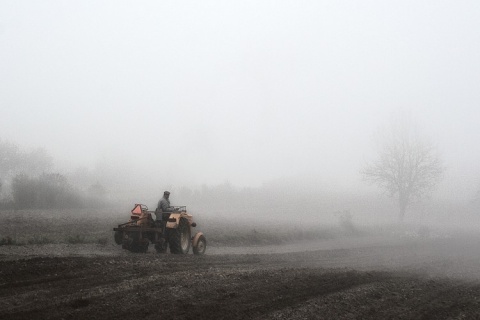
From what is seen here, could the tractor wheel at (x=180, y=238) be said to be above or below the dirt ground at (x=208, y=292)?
above

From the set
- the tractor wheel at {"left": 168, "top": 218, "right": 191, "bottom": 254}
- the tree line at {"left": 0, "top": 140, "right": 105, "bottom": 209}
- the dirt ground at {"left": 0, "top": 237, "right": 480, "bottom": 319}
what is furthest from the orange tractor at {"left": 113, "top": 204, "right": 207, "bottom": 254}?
the tree line at {"left": 0, "top": 140, "right": 105, "bottom": 209}

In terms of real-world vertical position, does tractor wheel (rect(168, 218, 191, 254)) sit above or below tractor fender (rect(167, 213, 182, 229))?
below

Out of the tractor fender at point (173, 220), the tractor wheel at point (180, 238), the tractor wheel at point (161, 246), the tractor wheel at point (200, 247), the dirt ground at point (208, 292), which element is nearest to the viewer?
the dirt ground at point (208, 292)

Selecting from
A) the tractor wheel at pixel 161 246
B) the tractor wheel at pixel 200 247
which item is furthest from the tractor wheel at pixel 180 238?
the tractor wheel at pixel 200 247

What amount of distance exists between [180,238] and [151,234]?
114 centimetres

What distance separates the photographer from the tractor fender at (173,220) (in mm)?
16625

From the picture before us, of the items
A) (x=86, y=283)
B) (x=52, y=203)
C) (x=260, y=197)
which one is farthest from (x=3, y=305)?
(x=260, y=197)

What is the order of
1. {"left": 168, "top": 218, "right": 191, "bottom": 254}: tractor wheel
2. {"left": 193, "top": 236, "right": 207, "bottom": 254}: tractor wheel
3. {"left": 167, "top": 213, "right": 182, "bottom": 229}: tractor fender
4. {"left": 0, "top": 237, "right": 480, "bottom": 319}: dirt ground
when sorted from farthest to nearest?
1. {"left": 193, "top": 236, "right": 207, "bottom": 254}: tractor wheel
2. {"left": 168, "top": 218, "right": 191, "bottom": 254}: tractor wheel
3. {"left": 167, "top": 213, "right": 182, "bottom": 229}: tractor fender
4. {"left": 0, "top": 237, "right": 480, "bottom": 319}: dirt ground

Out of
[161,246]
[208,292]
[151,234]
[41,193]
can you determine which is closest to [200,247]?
[161,246]

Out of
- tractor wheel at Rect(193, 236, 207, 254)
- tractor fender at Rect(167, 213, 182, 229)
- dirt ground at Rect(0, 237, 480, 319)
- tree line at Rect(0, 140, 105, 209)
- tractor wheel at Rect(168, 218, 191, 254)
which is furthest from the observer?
tree line at Rect(0, 140, 105, 209)

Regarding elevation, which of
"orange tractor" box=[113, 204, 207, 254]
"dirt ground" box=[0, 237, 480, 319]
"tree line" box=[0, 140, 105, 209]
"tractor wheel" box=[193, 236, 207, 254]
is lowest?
"dirt ground" box=[0, 237, 480, 319]

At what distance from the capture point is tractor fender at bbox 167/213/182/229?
54.5 ft

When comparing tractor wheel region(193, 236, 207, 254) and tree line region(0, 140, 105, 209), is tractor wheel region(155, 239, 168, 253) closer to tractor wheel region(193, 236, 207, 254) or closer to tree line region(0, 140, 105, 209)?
tractor wheel region(193, 236, 207, 254)

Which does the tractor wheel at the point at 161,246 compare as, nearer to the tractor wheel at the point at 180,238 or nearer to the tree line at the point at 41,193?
the tractor wheel at the point at 180,238
